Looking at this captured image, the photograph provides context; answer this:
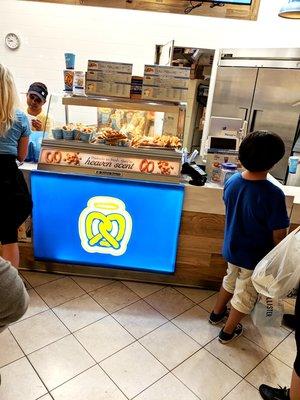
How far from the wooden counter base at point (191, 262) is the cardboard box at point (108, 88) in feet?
3.60

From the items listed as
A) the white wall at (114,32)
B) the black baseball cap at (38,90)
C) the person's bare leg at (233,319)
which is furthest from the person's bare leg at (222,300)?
the white wall at (114,32)

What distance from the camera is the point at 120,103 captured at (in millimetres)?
2463

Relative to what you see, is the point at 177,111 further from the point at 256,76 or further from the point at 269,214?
the point at 256,76

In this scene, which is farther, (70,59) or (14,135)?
(70,59)

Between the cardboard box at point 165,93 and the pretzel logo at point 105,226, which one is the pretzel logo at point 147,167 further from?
the cardboard box at point 165,93

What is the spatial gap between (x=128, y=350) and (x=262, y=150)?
5.17 ft

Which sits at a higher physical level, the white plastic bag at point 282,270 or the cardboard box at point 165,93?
the cardboard box at point 165,93

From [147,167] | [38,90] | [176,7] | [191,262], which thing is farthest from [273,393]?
[176,7]

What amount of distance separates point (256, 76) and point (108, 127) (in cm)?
235

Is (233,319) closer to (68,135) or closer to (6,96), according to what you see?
(68,135)

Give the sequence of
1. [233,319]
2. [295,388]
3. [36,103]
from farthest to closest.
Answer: [36,103], [233,319], [295,388]

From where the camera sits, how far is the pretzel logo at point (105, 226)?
2.58 meters

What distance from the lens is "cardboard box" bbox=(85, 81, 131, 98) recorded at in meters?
2.46

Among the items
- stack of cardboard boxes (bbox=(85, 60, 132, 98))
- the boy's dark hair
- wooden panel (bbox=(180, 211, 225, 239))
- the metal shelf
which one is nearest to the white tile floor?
wooden panel (bbox=(180, 211, 225, 239))
